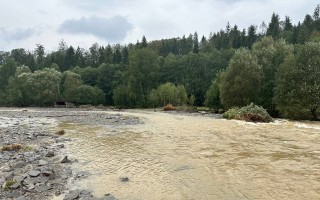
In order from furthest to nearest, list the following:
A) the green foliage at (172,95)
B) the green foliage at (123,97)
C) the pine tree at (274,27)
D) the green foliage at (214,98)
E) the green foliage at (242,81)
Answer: the pine tree at (274,27), the green foliage at (123,97), the green foliage at (172,95), the green foliage at (214,98), the green foliage at (242,81)

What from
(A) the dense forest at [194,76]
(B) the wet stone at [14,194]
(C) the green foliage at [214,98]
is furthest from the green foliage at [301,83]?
(B) the wet stone at [14,194]

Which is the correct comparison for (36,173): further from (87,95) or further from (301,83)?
(87,95)

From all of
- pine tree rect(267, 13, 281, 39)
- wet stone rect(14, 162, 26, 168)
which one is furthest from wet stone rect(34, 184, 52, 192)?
pine tree rect(267, 13, 281, 39)

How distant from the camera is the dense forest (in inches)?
1759

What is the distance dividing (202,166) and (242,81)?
38.7 meters

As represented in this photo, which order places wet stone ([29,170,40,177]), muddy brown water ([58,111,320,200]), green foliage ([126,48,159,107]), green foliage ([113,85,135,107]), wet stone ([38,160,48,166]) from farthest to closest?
green foliage ([113,85,135,107]) < green foliage ([126,48,159,107]) < wet stone ([38,160,48,166]) < wet stone ([29,170,40,177]) < muddy brown water ([58,111,320,200])

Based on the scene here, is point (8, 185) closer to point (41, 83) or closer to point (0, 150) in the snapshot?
point (0, 150)

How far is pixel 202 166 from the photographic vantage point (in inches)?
640

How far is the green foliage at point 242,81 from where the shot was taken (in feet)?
170

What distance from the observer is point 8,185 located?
12.8 metres

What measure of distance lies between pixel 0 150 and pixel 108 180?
33.4 feet

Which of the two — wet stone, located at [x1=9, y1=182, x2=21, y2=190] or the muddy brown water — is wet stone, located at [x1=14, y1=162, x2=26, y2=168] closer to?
the muddy brown water

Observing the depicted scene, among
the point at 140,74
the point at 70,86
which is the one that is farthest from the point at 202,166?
the point at 70,86

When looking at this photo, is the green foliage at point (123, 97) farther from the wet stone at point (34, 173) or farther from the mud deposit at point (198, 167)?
the wet stone at point (34, 173)
